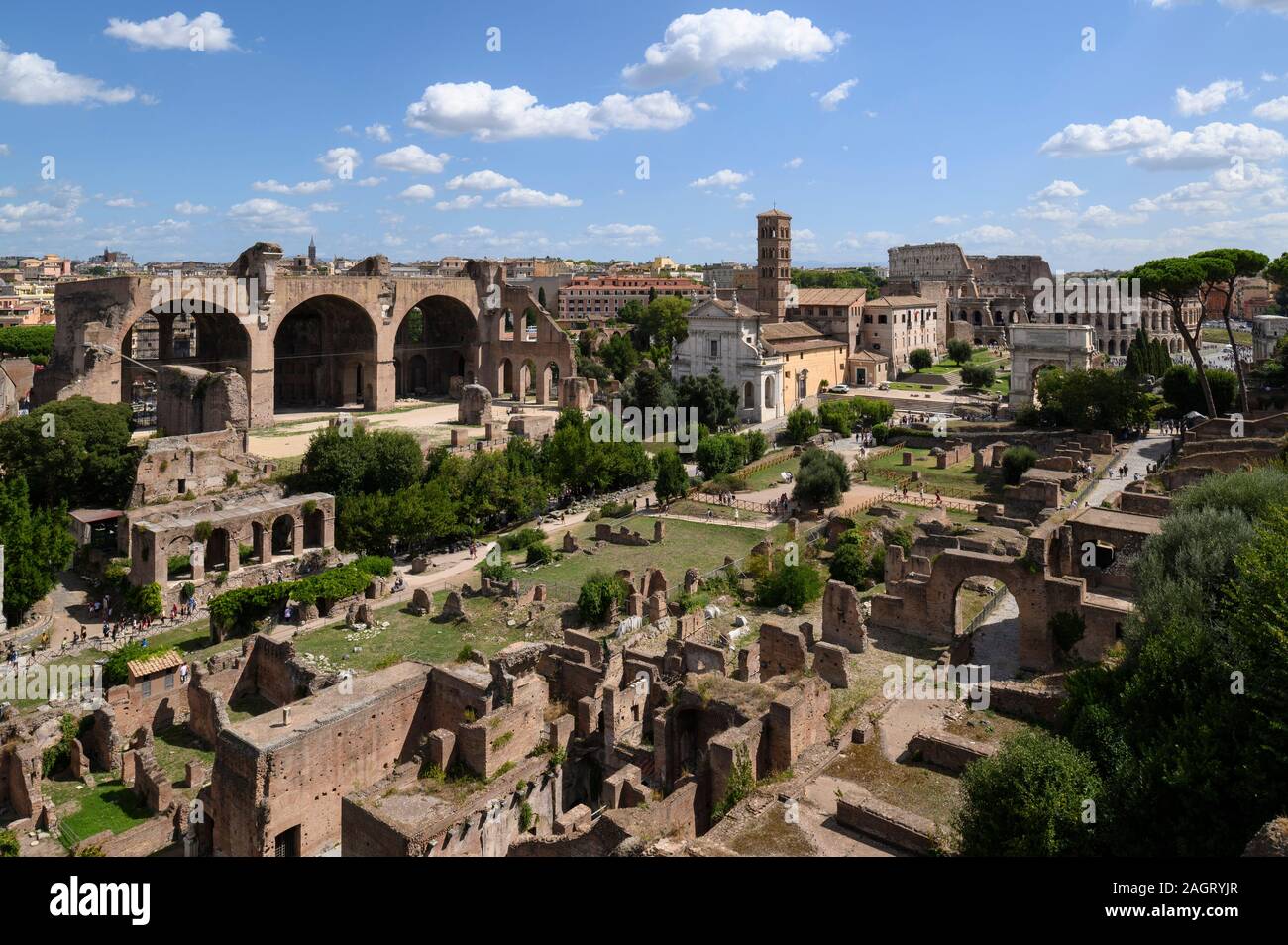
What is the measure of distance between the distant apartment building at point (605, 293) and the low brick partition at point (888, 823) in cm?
9709

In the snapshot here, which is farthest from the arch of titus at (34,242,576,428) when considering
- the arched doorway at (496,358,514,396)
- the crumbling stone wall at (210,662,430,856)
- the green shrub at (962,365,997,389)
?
the crumbling stone wall at (210,662,430,856)

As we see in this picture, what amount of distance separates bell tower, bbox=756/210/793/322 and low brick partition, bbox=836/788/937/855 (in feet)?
191

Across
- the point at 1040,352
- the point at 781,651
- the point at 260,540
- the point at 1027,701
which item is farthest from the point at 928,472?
the point at 1027,701

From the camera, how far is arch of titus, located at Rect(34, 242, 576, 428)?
41.4 m

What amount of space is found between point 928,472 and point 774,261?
A: 30593 millimetres

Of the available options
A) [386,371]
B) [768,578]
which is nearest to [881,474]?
[768,578]

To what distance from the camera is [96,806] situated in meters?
16.6

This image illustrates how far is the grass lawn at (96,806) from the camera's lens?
15953 mm

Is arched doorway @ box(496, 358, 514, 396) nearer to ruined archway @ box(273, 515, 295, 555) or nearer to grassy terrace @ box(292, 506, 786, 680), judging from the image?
grassy terrace @ box(292, 506, 786, 680)

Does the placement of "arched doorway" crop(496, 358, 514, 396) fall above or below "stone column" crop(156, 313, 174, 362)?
below

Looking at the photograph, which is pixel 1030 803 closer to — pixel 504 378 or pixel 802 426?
pixel 802 426

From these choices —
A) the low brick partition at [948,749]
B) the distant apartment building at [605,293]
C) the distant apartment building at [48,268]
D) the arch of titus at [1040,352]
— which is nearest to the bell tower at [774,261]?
the arch of titus at [1040,352]

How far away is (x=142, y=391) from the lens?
179ft
